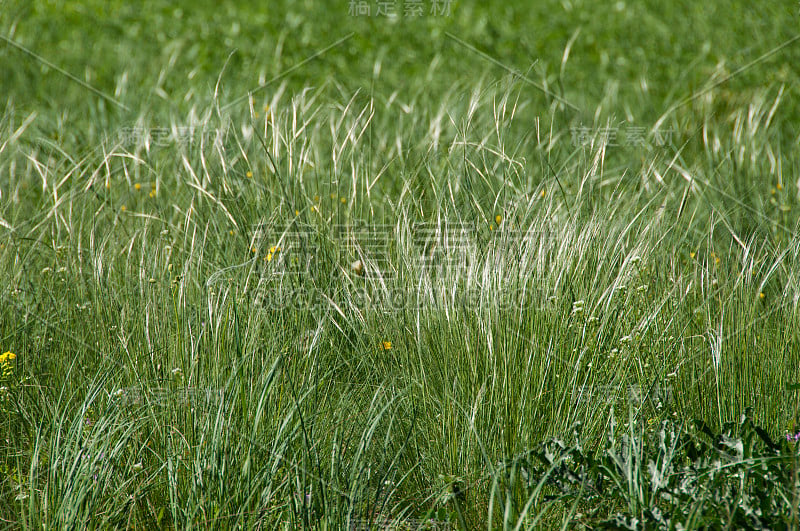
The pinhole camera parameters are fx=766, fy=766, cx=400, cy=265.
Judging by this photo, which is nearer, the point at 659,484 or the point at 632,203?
the point at 659,484

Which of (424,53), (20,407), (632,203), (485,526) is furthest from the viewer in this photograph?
(424,53)

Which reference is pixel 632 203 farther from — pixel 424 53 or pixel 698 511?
pixel 424 53

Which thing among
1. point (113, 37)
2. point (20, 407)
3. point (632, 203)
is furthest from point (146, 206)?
point (113, 37)

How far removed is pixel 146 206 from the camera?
3287 millimetres

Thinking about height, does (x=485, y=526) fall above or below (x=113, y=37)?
below

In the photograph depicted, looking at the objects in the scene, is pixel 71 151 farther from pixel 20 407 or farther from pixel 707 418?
pixel 707 418

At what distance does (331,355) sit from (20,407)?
0.89 meters

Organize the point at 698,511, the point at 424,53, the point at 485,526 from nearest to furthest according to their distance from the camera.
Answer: the point at 698,511 → the point at 485,526 → the point at 424,53

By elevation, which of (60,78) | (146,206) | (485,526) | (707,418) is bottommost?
(485,526)

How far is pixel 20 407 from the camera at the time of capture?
2.12m

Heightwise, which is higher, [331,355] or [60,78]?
[60,78]

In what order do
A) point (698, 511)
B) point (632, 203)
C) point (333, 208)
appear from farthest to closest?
point (333, 208) < point (632, 203) < point (698, 511)

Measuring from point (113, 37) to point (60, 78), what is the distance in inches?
66.1

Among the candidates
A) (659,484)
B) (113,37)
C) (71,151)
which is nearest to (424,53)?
(113,37)
